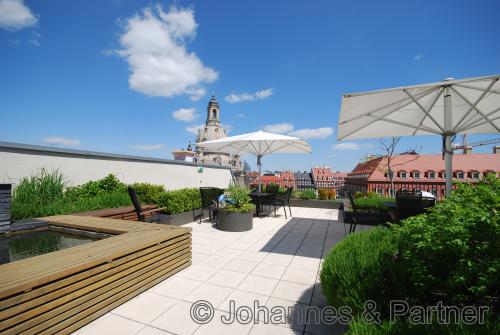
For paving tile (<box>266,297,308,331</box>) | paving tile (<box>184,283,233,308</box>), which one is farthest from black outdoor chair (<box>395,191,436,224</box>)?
paving tile (<box>184,283,233,308</box>)

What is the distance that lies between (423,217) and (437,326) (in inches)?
33.4

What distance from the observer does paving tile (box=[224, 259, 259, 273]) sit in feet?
11.6

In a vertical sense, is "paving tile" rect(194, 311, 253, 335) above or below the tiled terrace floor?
below

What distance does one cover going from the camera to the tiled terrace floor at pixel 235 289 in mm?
2195

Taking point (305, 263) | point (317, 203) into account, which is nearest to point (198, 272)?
point (305, 263)

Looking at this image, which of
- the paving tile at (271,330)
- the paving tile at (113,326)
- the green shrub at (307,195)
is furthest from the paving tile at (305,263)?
the green shrub at (307,195)

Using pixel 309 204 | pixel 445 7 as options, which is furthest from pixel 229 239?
pixel 445 7

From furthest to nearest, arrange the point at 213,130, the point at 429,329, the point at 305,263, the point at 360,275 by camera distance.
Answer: the point at 213,130 → the point at 305,263 → the point at 360,275 → the point at 429,329

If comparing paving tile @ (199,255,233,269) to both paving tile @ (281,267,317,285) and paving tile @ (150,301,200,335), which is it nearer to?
paving tile @ (281,267,317,285)

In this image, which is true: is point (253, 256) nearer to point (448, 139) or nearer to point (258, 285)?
point (258, 285)

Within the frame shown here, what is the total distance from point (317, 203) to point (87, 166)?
28.8 feet

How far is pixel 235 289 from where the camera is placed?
293 cm

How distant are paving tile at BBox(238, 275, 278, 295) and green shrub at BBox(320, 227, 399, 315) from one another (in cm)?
97

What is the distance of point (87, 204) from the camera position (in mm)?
5031
